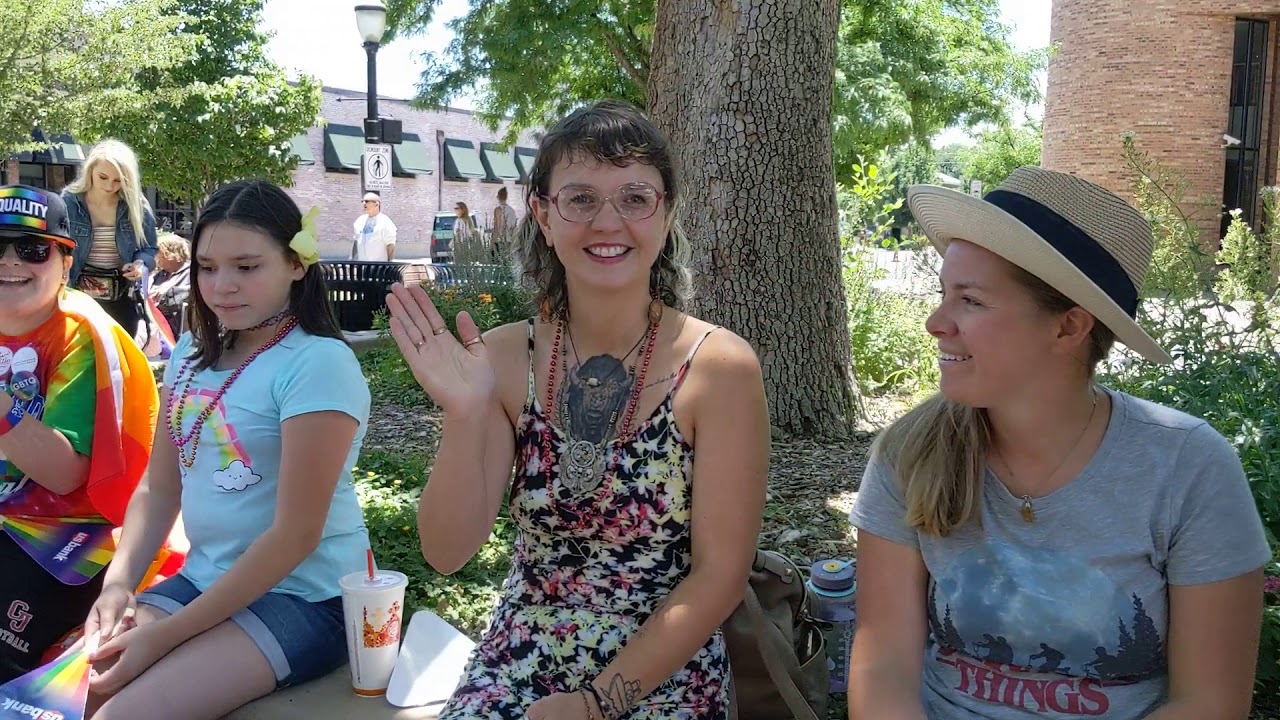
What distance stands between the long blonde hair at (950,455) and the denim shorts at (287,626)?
4.68 ft

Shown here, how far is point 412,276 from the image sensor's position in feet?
33.6

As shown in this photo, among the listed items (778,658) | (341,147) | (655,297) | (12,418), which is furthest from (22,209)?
(341,147)

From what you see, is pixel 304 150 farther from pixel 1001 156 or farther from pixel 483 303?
pixel 1001 156

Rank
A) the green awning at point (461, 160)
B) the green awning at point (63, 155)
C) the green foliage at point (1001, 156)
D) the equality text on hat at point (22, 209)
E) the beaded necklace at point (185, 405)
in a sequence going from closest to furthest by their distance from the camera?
1. the beaded necklace at point (185, 405)
2. the equality text on hat at point (22, 209)
3. the green awning at point (63, 155)
4. the green awning at point (461, 160)
5. the green foliage at point (1001, 156)

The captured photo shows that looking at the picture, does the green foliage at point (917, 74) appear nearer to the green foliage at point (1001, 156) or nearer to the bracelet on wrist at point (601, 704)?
the bracelet on wrist at point (601, 704)

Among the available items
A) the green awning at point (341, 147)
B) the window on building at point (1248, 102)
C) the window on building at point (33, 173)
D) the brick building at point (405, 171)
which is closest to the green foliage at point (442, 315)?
the window on building at point (33, 173)

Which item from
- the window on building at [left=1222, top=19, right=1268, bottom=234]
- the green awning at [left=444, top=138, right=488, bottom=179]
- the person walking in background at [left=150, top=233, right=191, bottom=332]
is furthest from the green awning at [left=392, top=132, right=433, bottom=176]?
the person walking in background at [left=150, top=233, right=191, bottom=332]

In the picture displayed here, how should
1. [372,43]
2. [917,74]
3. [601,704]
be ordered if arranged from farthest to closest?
[917,74]
[372,43]
[601,704]

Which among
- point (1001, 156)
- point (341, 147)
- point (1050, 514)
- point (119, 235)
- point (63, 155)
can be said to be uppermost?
point (1001, 156)

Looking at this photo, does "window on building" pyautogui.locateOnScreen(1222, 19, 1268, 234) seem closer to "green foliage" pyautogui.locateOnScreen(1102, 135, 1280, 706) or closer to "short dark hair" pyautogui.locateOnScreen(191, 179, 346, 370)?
"green foliage" pyautogui.locateOnScreen(1102, 135, 1280, 706)

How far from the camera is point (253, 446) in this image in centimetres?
241

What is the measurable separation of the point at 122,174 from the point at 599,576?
600cm

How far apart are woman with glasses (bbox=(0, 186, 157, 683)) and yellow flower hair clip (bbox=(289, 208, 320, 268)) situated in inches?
28.6

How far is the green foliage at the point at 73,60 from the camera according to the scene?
559 inches
